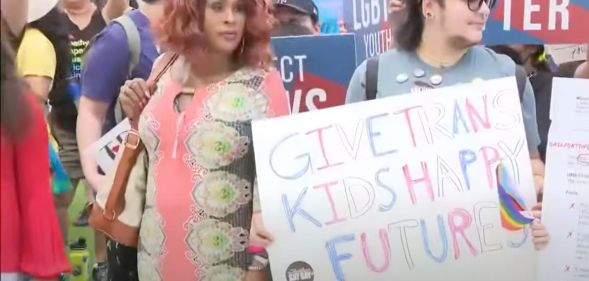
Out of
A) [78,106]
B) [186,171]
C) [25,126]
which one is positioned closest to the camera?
[25,126]

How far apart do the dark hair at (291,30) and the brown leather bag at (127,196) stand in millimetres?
375

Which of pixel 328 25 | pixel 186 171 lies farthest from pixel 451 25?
pixel 186 171

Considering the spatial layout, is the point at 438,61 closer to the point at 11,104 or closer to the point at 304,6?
the point at 304,6

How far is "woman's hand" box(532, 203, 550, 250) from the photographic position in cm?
212

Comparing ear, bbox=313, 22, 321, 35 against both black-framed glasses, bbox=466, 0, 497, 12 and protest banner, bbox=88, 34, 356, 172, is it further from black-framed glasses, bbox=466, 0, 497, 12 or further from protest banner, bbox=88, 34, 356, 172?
black-framed glasses, bbox=466, 0, 497, 12

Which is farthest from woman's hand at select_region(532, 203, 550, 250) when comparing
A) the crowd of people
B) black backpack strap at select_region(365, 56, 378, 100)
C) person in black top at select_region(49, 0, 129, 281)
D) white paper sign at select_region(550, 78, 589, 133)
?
person in black top at select_region(49, 0, 129, 281)

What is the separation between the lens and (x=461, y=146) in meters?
2.12

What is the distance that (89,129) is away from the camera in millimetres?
2391

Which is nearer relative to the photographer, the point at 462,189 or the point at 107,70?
the point at 462,189

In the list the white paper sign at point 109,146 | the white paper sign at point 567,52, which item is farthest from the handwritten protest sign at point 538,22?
the white paper sign at point 109,146

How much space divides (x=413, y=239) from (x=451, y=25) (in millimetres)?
531

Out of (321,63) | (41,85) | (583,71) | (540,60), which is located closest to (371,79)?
(321,63)

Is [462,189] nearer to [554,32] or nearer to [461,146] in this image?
[461,146]

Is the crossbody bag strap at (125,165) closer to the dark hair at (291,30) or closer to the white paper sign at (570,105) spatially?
the dark hair at (291,30)
